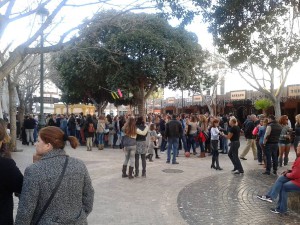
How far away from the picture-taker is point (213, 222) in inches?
225

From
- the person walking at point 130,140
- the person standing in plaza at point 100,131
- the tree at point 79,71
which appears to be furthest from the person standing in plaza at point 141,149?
the tree at point 79,71

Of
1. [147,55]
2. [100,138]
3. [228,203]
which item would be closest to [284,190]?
[228,203]

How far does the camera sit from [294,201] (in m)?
6.38

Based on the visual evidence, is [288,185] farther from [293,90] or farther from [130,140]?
[293,90]

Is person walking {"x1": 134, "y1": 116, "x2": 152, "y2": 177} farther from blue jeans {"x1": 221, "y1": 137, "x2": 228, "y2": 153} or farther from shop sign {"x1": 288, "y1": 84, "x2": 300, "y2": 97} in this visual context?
shop sign {"x1": 288, "y1": 84, "x2": 300, "y2": 97}

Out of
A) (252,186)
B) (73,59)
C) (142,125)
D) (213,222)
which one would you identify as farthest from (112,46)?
(213,222)

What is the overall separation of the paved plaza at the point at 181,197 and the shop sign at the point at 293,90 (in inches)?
634

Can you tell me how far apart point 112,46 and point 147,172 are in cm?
1177

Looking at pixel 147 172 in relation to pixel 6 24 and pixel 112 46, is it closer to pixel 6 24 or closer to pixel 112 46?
pixel 6 24

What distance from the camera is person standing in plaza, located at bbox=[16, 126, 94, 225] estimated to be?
8.57 feet

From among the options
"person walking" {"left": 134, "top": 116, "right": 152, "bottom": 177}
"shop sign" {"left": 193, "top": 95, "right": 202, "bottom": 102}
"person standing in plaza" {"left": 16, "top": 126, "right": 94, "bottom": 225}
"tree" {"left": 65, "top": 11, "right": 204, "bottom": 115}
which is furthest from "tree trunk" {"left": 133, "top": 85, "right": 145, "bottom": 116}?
"person standing in plaza" {"left": 16, "top": 126, "right": 94, "bottom": 225}

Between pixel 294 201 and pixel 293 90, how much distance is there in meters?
21.3

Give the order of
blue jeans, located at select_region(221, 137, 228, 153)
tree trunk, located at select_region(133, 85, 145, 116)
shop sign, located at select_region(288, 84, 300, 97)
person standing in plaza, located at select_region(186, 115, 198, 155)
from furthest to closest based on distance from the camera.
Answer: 1. shop sign, located at select_region(288, 84, 300, 97)
2. tree trunk, located at select_region(133, 85, 145, 116)
3. blue jeans, located at select_region(221, 137, 228, 153)
4. person standing in plaza, located at select_region(186, 115, 198, 155)

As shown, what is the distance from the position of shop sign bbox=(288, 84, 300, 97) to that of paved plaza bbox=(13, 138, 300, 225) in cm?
1611
